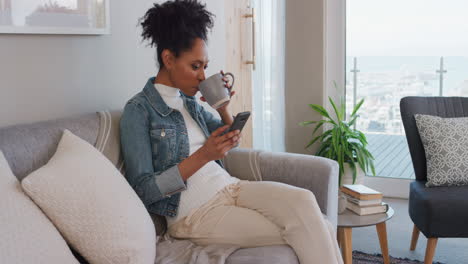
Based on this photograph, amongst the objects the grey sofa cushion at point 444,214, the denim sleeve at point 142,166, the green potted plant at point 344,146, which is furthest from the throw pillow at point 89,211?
the green potted plant at point 344,146

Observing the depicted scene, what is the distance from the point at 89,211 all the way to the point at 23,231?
→ 207 millimetres

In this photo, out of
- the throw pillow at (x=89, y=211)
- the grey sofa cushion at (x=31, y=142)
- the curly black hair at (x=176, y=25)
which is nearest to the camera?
the throw pillow at (x=89, y=211)

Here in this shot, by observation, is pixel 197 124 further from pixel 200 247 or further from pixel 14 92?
pixel 14 92

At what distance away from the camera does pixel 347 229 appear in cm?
254

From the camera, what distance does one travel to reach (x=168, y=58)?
6.78 ft

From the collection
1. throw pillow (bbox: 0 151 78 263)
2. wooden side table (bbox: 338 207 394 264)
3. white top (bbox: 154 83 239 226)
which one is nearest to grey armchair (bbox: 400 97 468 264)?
wooden side table (bbox: 338 207 394 264)

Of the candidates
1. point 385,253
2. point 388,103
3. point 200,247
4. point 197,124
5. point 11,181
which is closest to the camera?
point 11,181

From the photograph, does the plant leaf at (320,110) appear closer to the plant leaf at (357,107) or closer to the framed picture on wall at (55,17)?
the plant leaf at (357,107)

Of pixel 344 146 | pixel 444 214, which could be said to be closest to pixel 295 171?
pixel 444 214

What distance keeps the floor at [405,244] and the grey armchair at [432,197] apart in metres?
0.17

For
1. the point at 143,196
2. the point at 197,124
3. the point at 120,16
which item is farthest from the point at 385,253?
the point at 120,16

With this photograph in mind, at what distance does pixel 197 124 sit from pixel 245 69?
1719mm

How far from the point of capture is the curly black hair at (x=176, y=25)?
2.05 meters

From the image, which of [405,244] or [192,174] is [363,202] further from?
[192,174]
